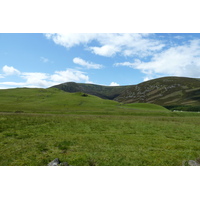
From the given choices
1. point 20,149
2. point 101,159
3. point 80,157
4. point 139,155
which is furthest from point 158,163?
point 20,149

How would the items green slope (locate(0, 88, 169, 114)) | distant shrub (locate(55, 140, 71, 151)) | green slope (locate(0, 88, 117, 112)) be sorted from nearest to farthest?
distant shrub (locate(55, 140, 71, 151)) < green slope (locate(0, 88, 169, 114)) < green slope (locate(0, 88, 117, 112))

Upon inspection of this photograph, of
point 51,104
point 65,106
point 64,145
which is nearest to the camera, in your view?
point 64,145

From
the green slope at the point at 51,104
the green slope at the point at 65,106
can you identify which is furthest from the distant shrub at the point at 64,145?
the green slope at the point at 51,104

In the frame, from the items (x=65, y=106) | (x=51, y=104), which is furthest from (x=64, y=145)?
(x=51, y=104)

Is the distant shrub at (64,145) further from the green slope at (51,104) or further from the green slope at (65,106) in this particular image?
the green slope at (51,104)

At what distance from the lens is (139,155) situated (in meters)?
14.7

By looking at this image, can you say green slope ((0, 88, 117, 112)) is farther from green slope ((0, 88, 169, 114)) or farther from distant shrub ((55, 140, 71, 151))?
distant shrub ((55, 140, 71, 151))

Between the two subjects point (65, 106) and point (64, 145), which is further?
point (65, 106)

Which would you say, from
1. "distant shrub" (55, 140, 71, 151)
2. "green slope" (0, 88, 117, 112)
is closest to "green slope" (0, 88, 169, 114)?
"green slope" (0, 88, 117, 112)

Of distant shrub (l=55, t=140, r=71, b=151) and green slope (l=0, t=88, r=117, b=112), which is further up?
green slope (l=0, t=88, r=117, b=112)

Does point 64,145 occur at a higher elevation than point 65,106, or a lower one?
lower

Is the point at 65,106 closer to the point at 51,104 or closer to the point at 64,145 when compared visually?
the point at 51,104
